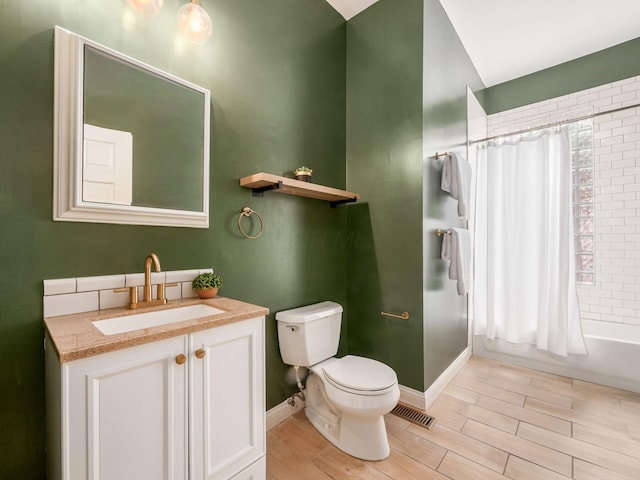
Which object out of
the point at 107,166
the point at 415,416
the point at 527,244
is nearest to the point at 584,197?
the point at 527,244

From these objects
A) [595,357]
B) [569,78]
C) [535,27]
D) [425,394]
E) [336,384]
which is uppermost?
[535,27]

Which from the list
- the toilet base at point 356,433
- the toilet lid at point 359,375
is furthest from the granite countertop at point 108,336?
the toilet base at point 356,433

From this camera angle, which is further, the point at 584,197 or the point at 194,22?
the point at 584,197

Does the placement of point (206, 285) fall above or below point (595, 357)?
above

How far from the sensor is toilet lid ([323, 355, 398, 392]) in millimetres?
1516

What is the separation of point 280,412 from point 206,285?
1026 millimetres

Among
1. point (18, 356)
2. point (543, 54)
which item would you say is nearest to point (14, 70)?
point (18, 356)

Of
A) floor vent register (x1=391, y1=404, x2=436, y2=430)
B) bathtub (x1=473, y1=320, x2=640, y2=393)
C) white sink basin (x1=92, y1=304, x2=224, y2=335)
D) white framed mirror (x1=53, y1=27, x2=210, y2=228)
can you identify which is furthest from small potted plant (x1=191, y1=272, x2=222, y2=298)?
bathtub (x1=473, y1=320, x2=640, y2=393)

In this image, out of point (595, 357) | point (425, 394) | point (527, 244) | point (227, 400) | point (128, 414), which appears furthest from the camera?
point (527, 244)

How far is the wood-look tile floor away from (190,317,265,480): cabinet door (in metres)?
0.43

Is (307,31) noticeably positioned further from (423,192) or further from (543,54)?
(543,54)

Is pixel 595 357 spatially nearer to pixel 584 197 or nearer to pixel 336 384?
pixel 584 197

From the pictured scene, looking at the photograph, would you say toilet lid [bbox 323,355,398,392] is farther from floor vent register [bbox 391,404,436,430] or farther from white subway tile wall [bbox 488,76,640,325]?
white subway tile wall [bbox 488,76,640,325]

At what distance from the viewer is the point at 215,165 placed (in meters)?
1.58
